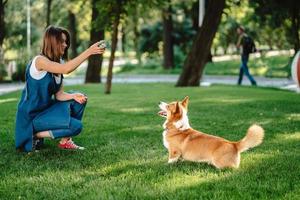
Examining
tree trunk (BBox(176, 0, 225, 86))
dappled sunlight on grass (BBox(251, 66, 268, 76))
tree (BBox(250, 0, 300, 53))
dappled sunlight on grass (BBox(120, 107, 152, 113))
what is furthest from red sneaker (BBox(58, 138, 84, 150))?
dappled sunlight on grass (BBox(251, 66, 268, 76))

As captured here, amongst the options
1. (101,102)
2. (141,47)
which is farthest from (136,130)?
(141,47)

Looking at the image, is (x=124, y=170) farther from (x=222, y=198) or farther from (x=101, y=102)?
(x=101, y=102)

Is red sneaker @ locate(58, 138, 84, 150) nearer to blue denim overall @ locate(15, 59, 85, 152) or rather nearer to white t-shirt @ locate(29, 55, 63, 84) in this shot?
blue denim overall @ locate(15, 59, 85, 152)

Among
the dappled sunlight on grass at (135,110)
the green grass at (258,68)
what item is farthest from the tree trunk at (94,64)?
the dappled sunlight on grass at (135,110)

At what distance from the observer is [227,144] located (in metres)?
6.06

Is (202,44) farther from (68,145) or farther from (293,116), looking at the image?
(68,145)

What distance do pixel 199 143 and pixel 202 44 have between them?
46.7 feet

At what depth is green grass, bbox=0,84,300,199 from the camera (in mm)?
5363

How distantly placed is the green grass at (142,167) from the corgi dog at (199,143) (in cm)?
Answer: 12

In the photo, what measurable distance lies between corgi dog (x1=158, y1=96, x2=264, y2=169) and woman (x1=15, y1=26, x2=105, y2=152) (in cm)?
115

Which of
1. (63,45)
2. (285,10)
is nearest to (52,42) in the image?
(63,45)

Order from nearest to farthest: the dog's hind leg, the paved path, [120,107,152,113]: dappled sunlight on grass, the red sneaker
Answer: the dog's hind leg, the red sneaker, [120,107,152,113]: dappled sunlight on grass, the paved path

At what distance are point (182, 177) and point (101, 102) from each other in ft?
29.7

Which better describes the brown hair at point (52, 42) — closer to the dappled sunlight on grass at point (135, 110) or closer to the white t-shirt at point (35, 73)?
the white t-shirt at point (35, 73)
